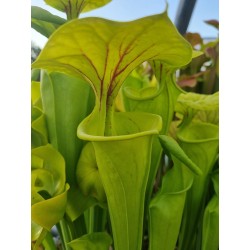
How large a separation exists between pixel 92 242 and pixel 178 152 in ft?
0.47

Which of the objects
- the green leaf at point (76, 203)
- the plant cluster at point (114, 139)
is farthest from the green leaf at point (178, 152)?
the green leaf at point (76, 203)

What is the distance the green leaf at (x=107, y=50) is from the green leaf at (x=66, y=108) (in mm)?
67

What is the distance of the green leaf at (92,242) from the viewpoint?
403mm

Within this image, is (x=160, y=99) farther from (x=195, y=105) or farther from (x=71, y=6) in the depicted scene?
(x=71, y=6)

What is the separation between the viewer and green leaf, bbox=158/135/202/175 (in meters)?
0.40

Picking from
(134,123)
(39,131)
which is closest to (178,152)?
(134,123)

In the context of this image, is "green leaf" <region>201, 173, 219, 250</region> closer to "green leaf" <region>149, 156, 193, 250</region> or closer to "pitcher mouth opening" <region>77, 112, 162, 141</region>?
"green leaf" <region>149, 156, 193, 250</region>

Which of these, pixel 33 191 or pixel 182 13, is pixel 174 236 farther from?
pixel 182 13

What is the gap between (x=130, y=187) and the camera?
0.37 m

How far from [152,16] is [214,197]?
0.94 ft

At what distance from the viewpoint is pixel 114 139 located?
332 mm

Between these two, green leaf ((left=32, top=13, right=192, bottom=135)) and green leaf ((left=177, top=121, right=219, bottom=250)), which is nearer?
green leaf ((left=32, top=13, right=192, bottom=135))

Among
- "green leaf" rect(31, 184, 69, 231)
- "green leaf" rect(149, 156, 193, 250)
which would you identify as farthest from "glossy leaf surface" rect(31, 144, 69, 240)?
"green leaf" rect(149, 156, 193, 250)
